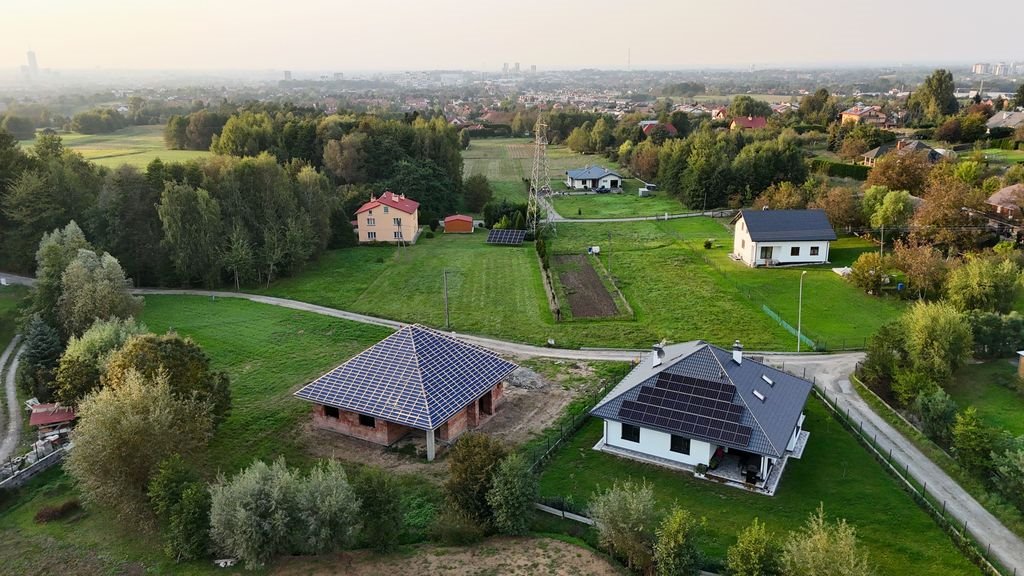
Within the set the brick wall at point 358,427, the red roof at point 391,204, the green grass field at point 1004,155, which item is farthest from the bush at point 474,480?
the green grass field at point 1004,155

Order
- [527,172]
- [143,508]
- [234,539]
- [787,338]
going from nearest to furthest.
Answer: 1. [234,539]
2. [143,508]
3. [787,338]
4. [527,172]

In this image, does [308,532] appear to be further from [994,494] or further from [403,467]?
[994,494]

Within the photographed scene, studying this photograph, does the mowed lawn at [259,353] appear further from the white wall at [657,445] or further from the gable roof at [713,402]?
the gable roof at [713,402]

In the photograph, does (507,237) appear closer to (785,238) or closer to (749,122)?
(785,238)

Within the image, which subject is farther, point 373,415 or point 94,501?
point 373,415

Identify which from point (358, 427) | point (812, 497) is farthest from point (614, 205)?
point (812, 497)

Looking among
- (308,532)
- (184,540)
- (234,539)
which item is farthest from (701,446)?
(184,540)
